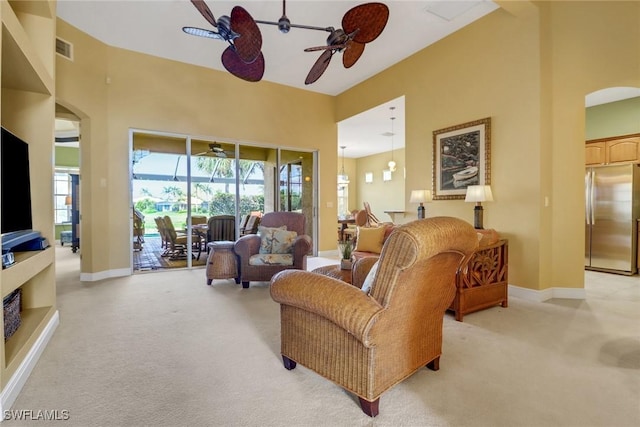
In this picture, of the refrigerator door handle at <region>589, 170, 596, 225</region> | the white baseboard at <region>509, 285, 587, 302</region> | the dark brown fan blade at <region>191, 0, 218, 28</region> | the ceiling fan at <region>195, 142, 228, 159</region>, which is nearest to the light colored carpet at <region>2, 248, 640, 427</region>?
the white baseboard at <region>509, 285, 587, 302</region>

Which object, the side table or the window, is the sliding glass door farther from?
the window

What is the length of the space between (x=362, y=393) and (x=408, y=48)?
4.78 metres

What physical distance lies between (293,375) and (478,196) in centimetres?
299

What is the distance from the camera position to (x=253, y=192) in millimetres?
6039

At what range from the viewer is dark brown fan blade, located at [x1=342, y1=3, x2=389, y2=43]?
2.39 m

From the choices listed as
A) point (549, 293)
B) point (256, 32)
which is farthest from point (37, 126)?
point (549, 293)

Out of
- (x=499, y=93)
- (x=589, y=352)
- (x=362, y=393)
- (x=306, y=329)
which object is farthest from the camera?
(x=499, y=93)

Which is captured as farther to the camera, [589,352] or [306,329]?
[589,352]

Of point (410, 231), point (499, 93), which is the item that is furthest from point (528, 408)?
point (499, 93)

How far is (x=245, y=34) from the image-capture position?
2.41m

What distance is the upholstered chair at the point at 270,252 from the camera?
3941mm

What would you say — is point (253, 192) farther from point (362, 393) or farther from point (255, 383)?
point (362, 393)

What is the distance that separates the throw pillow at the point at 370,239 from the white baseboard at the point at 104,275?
3.66 m

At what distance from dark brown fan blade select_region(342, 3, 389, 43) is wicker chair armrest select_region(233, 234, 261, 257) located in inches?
106
